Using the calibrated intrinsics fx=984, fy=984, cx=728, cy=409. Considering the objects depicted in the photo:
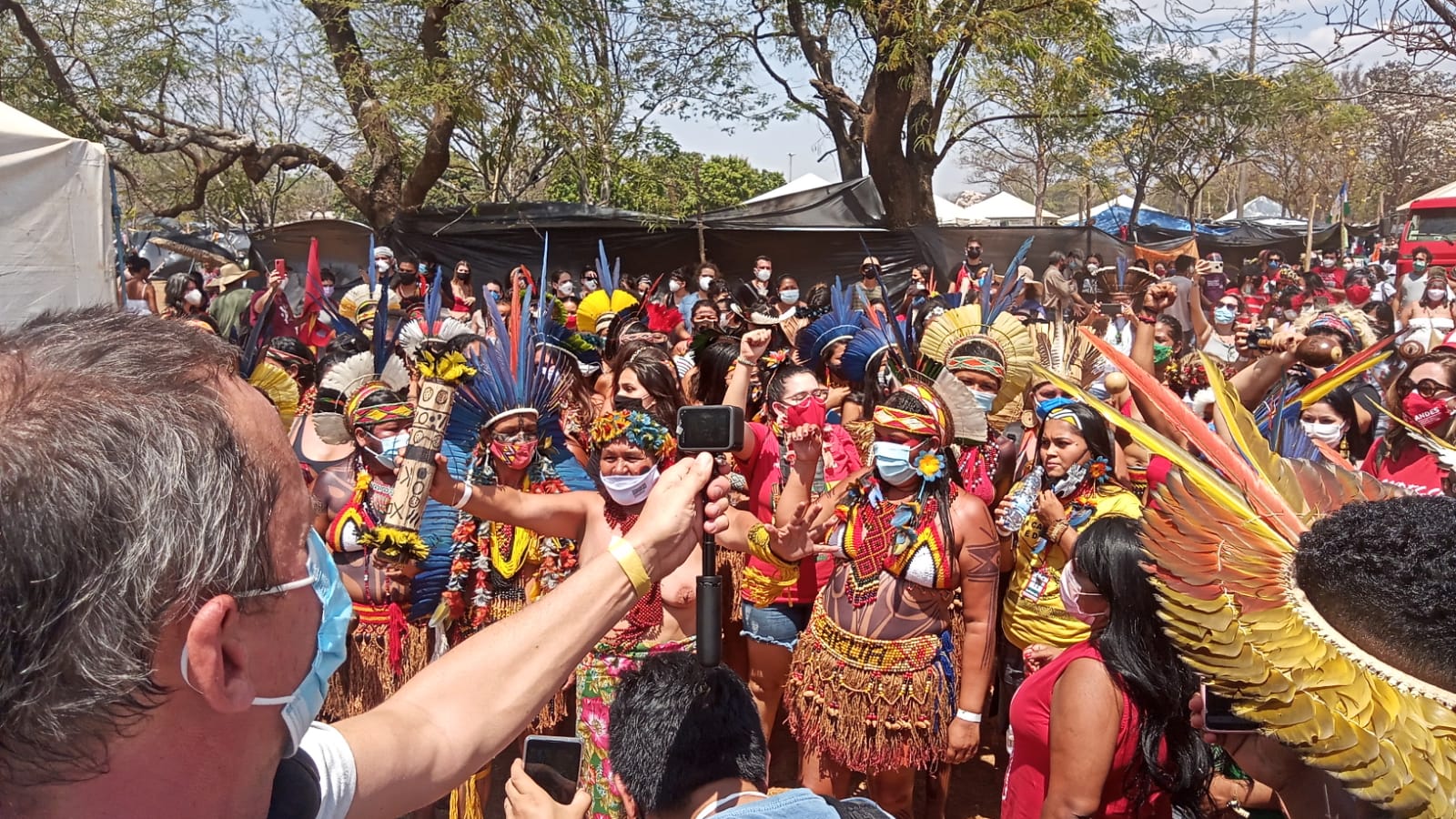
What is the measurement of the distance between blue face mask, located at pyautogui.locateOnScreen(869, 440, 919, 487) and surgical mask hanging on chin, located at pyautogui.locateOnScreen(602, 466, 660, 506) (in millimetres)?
824

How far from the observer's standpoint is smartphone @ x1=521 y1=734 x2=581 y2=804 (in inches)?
73.1

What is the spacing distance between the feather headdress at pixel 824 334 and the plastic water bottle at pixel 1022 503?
2237mm

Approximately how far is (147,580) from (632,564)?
0.89 meters

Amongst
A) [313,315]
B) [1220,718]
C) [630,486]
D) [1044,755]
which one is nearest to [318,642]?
[1220,718]

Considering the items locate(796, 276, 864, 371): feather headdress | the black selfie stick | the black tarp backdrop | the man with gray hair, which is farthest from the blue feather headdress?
the black tarp backdrop

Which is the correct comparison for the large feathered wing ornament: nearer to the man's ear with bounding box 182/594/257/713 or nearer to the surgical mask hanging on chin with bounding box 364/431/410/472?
the man's ear with bounding box 182/594/257/713

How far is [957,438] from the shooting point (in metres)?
4.29

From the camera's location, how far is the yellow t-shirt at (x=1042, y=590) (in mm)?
3613

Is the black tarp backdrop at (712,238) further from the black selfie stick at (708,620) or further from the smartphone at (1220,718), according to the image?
the black selfie stick at (708,620)

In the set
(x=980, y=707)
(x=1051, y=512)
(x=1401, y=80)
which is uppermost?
(x=1401, y=80)

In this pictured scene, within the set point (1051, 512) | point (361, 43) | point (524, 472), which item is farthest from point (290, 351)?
point (361, 43)

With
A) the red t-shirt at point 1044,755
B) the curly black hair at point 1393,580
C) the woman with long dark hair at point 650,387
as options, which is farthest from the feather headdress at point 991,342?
the curly black hair at point 1393,580

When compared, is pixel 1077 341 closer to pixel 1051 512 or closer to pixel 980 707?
pixel 1051 512

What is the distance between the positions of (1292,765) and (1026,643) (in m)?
2.01
